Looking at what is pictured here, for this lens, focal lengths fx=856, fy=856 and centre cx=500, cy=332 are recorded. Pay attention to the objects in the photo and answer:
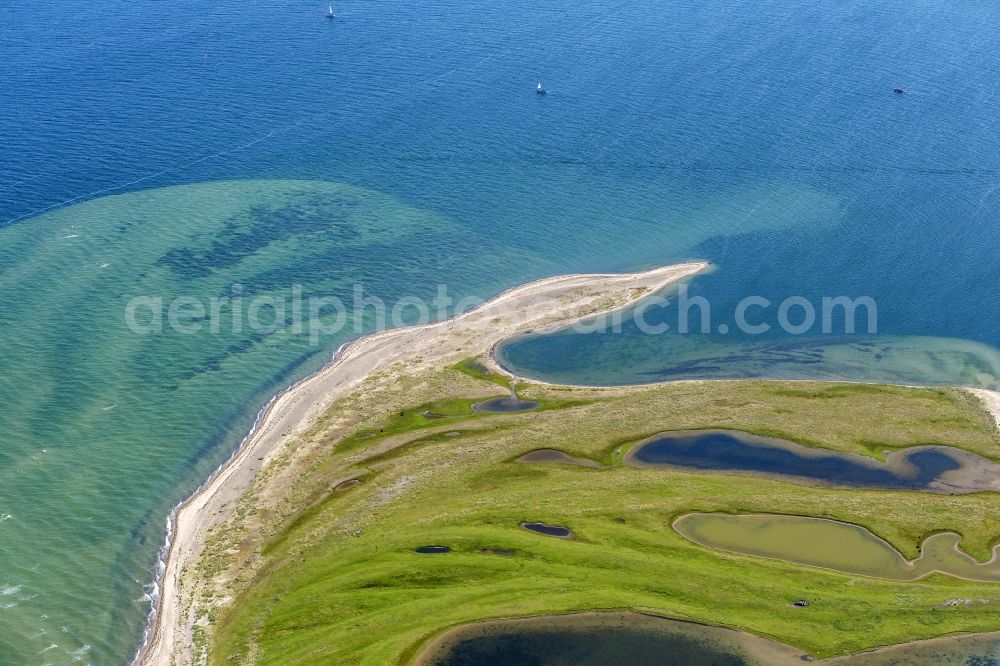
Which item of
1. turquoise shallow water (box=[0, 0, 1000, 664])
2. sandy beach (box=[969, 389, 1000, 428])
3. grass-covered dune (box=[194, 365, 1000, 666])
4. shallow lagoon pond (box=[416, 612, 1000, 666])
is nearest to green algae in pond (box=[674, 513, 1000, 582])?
grass-covered dune (box=[194, 365, 1000, 666])

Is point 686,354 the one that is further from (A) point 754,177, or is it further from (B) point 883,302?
(A) point 754,177

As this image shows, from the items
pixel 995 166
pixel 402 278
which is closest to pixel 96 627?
pixel 402 278

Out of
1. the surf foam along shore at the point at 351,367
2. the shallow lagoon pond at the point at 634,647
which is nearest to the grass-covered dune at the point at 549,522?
the shallow lagoon pond at the point at 634,647

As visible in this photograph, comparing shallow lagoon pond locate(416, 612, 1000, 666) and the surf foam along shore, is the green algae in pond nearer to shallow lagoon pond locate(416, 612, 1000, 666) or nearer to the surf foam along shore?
shallow lagoon pond locate(416, 612, 1000, 666)

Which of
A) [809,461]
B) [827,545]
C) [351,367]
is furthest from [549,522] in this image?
[351,367]

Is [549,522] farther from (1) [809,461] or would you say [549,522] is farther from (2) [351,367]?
(2) [351,367]
